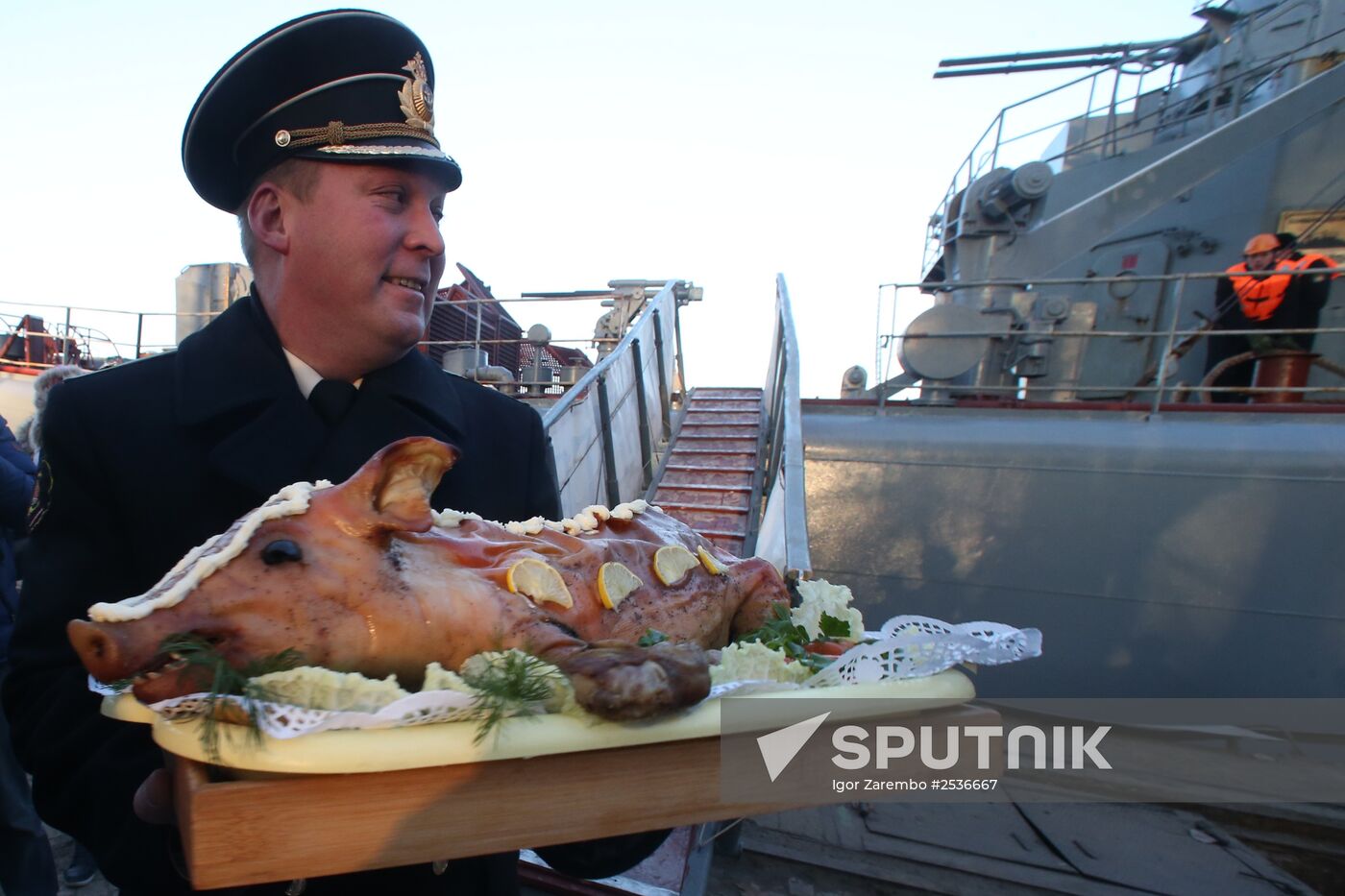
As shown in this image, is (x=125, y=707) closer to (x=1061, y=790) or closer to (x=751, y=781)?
(x=751, y=781)

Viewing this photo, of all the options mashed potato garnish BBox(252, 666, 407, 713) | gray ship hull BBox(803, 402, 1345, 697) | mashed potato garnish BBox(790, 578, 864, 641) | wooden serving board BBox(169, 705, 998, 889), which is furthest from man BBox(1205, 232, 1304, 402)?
mashed potato garnish BBox(252, 666, 407, 713)

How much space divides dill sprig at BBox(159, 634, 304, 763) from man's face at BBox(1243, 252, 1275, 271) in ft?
28.4

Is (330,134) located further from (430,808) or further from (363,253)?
(430,808)

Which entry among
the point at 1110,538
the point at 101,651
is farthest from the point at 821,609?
the point at 1110,538

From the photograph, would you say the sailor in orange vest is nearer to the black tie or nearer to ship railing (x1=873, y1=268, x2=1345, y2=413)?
ship railing (x1=873, y1=268, x2=1345, y2=413)

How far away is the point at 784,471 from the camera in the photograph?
5234 millimetres

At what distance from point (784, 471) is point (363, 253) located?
4115 mm

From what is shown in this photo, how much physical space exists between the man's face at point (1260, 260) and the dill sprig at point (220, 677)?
28.4ft

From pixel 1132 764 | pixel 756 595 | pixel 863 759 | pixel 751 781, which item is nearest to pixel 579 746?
pixel 751 781

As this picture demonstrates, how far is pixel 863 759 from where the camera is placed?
3.99ft

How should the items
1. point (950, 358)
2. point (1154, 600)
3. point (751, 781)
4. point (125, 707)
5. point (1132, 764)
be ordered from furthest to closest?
point (950, 358) < point (1154, 600) < point (1132, 764) < point (751, 781) < point (125, 707)

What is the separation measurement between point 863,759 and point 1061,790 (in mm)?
5465

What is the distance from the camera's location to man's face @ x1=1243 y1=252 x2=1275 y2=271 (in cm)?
680

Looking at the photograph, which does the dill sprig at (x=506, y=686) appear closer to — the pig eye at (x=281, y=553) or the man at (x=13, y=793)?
the pig eye at (x=281, y=553)
